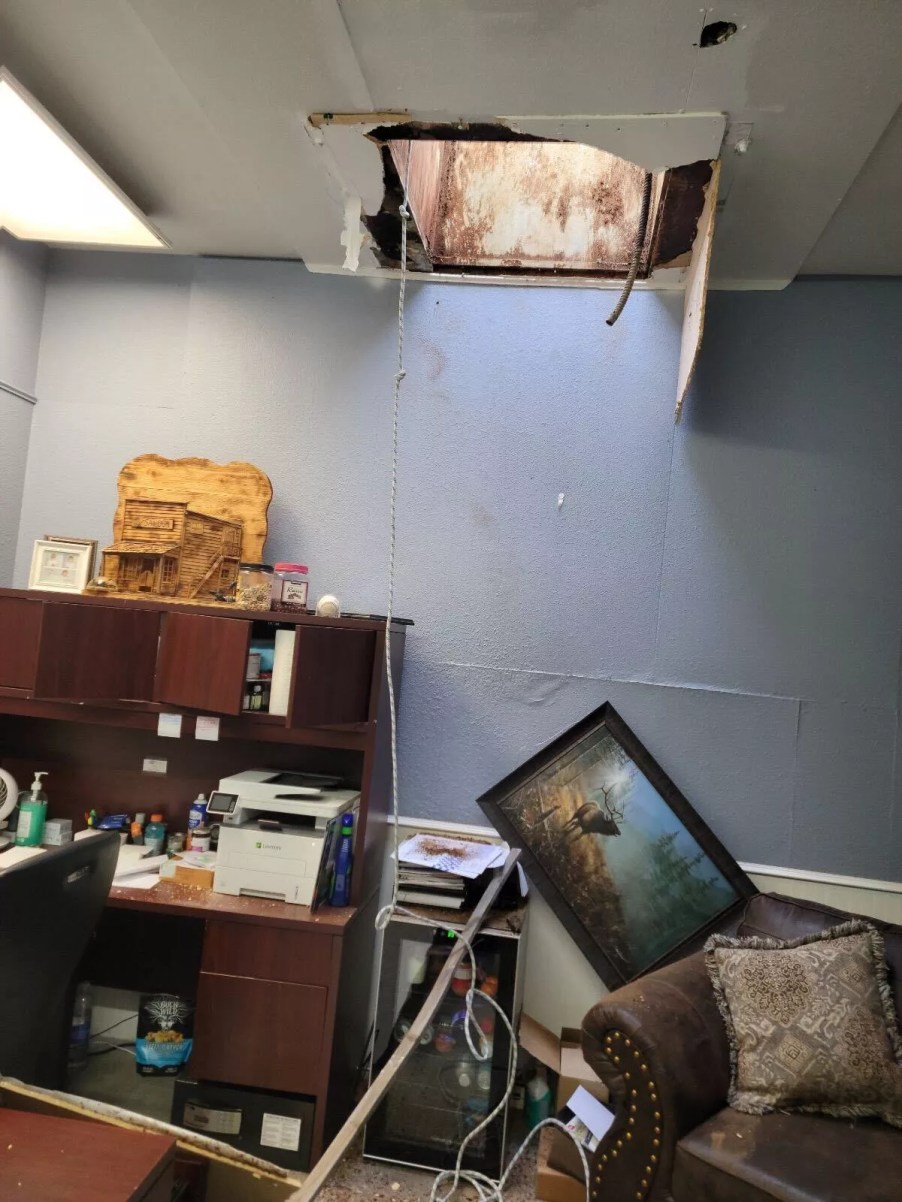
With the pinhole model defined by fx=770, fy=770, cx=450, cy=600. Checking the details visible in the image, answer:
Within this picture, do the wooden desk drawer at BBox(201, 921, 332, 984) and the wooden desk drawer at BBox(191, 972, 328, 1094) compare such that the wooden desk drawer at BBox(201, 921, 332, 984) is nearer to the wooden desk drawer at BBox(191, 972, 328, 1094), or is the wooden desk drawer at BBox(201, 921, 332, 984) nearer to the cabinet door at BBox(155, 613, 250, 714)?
the wooden desk drawer at BBox(191, 972, 328, 1094)

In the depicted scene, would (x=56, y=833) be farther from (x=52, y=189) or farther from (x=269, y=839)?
(x=52, y=189)

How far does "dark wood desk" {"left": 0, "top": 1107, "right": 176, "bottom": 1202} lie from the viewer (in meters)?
1.16

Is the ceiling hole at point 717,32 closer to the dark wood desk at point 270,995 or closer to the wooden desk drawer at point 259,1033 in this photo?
the dark wood desk at point 270,995

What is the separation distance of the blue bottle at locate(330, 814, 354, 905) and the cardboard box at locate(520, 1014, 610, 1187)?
77cm

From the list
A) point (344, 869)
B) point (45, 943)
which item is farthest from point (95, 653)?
point (344, 869)

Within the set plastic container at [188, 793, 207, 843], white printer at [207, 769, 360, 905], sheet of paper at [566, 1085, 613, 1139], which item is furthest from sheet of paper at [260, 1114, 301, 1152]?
plastic container at [188, 793, 207, 843]

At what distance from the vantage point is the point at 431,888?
248 cm

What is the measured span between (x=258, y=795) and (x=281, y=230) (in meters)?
2.00

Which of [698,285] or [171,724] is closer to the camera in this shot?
[698,285]

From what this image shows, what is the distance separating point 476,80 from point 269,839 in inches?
87.0

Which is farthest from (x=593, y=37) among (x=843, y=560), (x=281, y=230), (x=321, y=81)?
(x=843, y=560)

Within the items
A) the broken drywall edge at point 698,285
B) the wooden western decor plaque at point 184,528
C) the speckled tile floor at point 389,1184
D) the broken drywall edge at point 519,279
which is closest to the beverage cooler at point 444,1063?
the speckled tile floor at point 389,1184

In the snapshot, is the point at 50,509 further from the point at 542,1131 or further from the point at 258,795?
the point at 542,1131

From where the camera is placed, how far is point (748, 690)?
2779 mm
